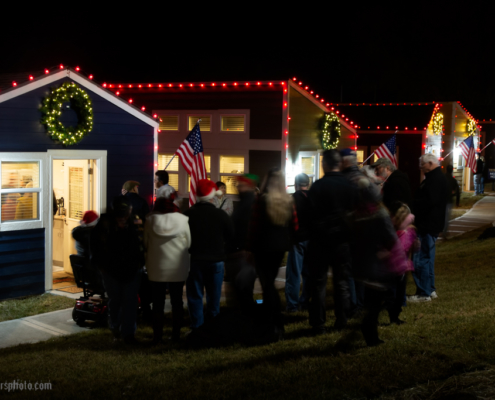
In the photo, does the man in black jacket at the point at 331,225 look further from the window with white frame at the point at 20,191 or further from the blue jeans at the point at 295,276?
the window with white frame at the point at 20,191

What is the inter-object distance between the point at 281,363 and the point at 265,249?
120 centimetres

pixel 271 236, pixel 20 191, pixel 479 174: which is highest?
pixel 479 174

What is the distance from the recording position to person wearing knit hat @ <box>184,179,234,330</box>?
6.51m

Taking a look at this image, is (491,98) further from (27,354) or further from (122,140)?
(27,354)

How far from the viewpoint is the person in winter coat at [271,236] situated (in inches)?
237

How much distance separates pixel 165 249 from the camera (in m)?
6.38

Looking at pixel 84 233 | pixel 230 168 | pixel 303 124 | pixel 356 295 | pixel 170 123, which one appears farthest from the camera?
pixel 170 123

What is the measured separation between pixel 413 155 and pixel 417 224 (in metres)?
19.8

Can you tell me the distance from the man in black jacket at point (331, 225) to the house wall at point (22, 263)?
18.6ft

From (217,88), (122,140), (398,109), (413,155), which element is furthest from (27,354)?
(398,109)

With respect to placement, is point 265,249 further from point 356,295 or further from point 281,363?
point 356,295

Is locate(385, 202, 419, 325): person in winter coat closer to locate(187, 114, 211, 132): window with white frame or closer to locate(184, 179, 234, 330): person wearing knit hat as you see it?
locate(184, 179, 234, 330): person wearing knit hat

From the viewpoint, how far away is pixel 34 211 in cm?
984

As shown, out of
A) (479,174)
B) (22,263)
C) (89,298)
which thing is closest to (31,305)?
(22,263)
